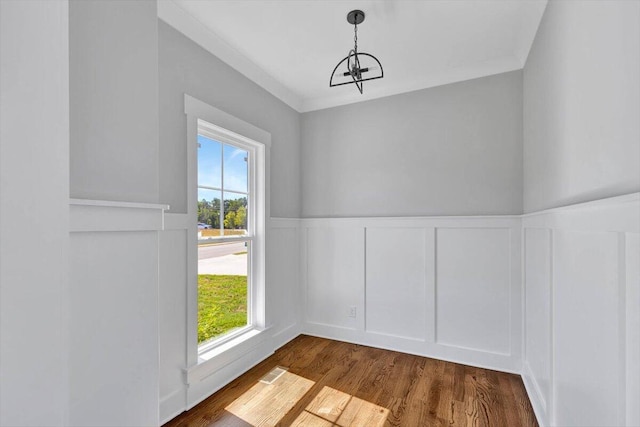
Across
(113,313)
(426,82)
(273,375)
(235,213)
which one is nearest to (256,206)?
(235,213)

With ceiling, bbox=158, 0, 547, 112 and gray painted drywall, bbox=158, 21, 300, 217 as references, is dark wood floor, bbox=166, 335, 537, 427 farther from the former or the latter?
ceiling, bbox=158, 0, 547, 112

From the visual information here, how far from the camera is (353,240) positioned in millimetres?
3145

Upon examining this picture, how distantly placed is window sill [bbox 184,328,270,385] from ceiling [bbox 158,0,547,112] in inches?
89.5

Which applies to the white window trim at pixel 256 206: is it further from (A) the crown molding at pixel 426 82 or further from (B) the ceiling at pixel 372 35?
(A) the crown molding at pixel 426 82

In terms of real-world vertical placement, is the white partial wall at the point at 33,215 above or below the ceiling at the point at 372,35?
below

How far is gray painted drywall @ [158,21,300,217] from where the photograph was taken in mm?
1893

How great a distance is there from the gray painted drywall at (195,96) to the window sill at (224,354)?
1.10m

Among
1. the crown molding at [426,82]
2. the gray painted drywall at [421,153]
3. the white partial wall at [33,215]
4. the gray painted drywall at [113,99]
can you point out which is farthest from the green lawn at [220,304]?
the crown molding at [426,82]

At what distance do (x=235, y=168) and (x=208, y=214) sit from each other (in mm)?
525

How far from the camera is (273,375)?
7.98 feet

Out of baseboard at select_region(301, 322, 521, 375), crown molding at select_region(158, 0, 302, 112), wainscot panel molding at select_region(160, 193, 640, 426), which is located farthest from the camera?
baseboard at select_region(301, 322, 521, 375)

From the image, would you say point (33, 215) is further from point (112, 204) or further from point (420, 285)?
point (420, 285)

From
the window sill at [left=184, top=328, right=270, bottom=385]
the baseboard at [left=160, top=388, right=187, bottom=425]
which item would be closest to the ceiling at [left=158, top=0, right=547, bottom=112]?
the window sill at [left=184, top=328, right=270, bottom=385]

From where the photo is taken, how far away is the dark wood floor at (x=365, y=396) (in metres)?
1.91
